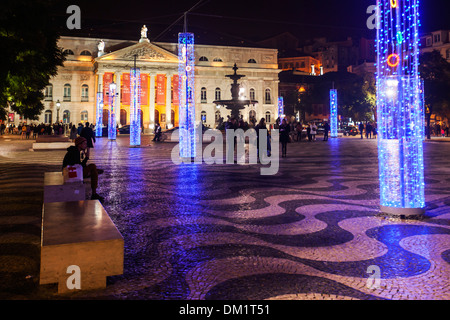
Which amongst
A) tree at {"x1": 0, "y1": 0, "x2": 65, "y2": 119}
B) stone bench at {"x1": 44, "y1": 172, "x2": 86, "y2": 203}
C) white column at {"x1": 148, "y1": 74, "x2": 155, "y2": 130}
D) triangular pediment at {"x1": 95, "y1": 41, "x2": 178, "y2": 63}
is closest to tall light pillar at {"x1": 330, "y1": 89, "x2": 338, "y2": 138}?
tree at {"x1": 0, "y1": 0, "x2": 65, "y2": 119}

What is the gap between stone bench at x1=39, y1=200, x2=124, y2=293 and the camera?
306 centimetres

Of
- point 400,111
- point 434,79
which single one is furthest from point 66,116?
point 400,111

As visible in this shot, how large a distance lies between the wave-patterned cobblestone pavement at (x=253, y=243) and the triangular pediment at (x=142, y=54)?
184ft

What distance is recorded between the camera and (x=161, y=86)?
6166 centimetres

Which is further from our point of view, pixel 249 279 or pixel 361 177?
pixel 361 177

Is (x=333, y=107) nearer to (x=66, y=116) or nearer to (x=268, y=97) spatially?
(x=268, y=97)

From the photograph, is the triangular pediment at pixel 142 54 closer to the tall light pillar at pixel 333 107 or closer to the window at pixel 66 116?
the window at pixel 66 116

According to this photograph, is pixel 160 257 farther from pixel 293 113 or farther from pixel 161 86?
pixel 293 113

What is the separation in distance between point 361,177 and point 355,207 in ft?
12.9

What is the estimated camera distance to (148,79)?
67312mm

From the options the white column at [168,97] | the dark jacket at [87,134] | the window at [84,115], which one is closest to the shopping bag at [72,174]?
the dark jacket at [87,134]

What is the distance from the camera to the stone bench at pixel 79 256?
3.06 m

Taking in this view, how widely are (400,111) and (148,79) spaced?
64.6 m
